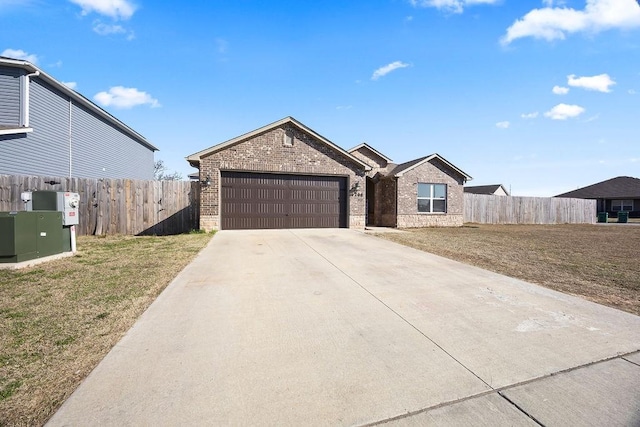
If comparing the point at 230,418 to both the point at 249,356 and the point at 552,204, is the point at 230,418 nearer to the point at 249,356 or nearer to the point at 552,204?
the point at 249,356

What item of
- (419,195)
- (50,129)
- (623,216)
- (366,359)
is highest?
(50,129)

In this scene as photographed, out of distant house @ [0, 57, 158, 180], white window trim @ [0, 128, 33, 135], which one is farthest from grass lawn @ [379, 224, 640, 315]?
distant house @ [0, 57, 158, 180]

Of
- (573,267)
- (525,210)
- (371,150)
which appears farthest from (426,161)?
(525,210)

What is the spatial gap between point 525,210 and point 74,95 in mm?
31293

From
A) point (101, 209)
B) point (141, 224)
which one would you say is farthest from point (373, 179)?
point (101, 209)

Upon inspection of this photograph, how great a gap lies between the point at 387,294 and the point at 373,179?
15528 millimetres

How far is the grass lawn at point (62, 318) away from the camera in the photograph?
2.28m

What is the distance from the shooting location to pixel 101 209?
1178 centimetres

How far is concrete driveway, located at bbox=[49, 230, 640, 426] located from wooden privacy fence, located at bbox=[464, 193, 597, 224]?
19564mm

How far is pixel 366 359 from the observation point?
9.18ft

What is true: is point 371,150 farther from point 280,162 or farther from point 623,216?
point 623,216

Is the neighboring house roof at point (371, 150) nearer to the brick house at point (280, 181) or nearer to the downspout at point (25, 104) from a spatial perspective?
the brick house at point (280, 181)

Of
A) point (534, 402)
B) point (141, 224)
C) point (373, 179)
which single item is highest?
point (373, 179)

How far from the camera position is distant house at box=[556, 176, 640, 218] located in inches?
1432
